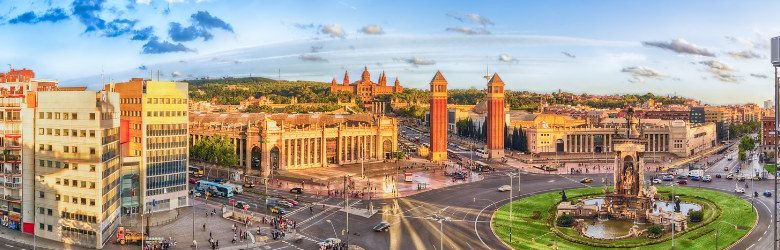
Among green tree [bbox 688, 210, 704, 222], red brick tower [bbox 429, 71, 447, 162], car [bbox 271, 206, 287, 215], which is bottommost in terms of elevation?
car [bbox 271, 206, 287, 215]

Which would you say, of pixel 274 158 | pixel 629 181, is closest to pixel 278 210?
pixel 274 158

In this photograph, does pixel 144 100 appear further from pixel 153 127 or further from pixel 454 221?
pixel 454 221

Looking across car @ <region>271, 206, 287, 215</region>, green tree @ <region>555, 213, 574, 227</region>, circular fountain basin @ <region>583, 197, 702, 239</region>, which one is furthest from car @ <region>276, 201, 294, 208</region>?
circular fountain basin @ <region>583, 197, 702, 239</region>

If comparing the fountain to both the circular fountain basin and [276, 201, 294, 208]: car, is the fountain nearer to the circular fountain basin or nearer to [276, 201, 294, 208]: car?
the circular fountain basin

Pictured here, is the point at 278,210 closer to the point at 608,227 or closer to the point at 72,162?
the point at 72,162

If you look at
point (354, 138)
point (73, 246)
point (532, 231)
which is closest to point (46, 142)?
point (73, 246)

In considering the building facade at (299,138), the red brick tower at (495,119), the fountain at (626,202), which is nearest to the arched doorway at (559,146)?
the red brick tower at (495,119)

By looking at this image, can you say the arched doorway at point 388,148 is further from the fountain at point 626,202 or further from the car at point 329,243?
the car at point 329,243
